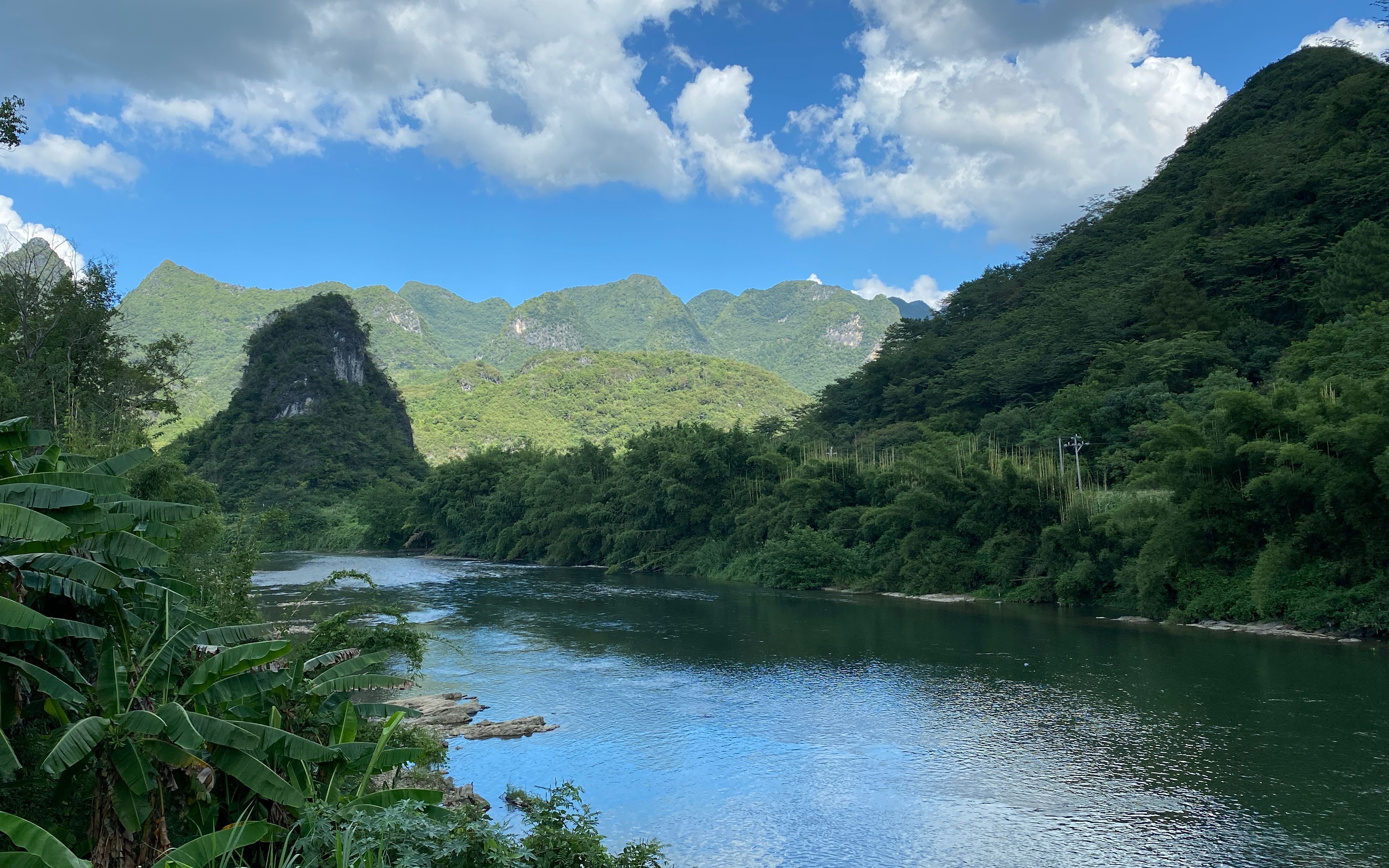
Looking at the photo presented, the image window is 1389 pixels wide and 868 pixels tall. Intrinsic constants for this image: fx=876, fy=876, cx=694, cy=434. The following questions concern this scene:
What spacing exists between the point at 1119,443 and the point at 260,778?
99.8ft

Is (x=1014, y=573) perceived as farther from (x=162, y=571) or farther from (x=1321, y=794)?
(x=162, y=571)

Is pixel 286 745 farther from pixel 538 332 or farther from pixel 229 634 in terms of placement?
pixel 538 332

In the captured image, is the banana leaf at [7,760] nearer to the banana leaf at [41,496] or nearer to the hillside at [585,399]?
the banana leaf at [41,496]

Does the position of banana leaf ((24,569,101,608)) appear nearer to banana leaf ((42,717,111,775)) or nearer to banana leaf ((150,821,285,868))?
banana leaf ((42,717,111,775))

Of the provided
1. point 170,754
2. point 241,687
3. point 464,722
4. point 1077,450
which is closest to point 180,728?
point 170,754

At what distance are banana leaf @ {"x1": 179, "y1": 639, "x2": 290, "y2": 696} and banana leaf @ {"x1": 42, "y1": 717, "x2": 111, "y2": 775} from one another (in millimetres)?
655

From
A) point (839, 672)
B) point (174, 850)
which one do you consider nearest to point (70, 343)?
point (839, 672)

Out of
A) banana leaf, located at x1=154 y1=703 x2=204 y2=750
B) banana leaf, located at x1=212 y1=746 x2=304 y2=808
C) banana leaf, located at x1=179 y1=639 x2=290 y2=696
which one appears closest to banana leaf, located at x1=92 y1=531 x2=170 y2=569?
banana leaf, located at x1=179 y1=639 x2=290 y2=696

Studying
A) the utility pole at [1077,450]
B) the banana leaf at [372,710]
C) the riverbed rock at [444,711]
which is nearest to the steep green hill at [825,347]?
the utility pole at [1077,450]

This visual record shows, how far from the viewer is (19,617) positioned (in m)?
4.86

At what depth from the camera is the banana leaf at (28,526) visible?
16.7 feet

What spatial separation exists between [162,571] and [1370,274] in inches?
1398

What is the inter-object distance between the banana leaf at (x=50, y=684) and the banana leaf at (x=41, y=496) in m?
0.96

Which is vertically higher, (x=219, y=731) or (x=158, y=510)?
(x=158, y=510)
